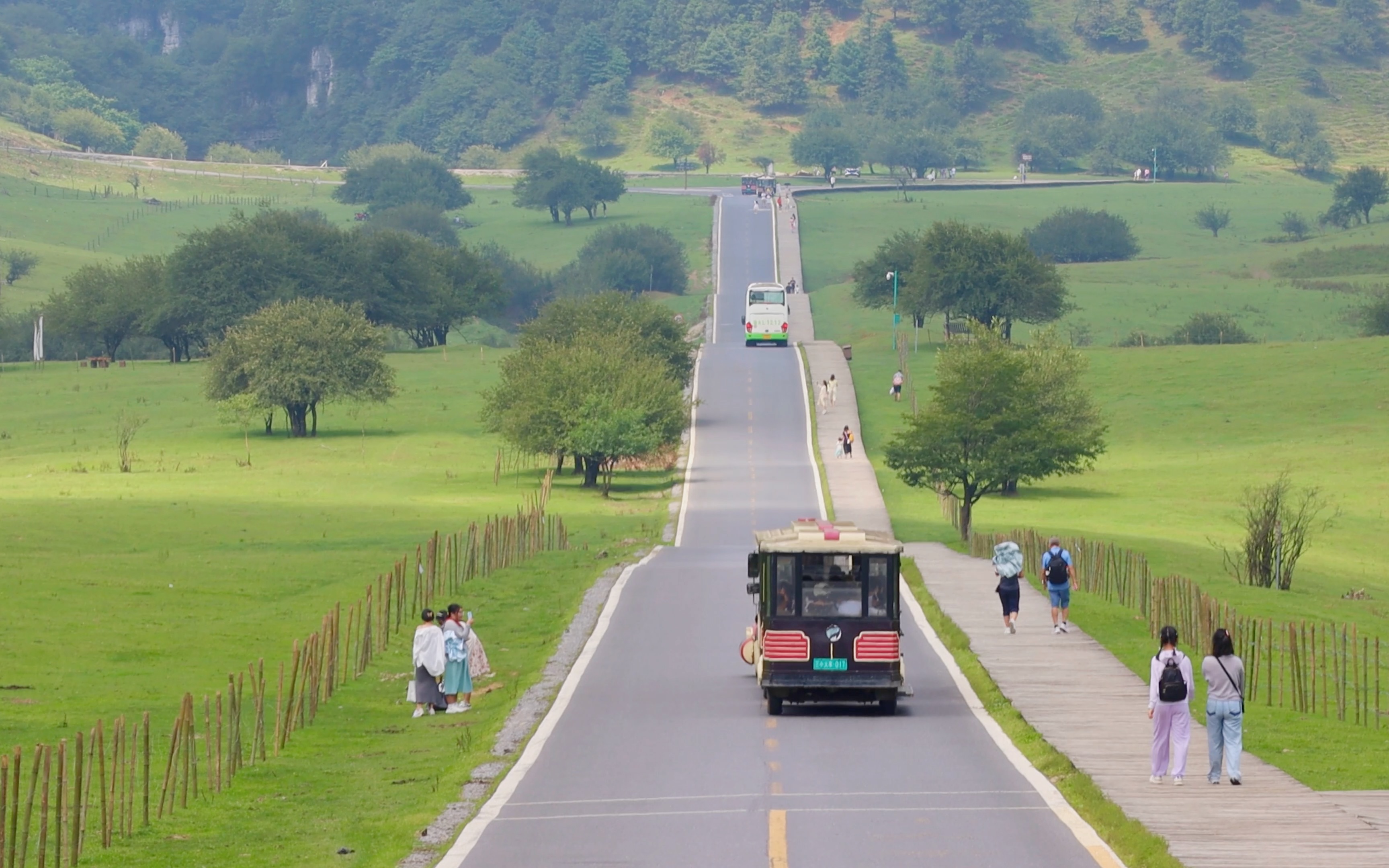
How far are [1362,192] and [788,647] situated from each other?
552 ft

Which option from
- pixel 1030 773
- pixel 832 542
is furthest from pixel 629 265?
pixel 1030 773

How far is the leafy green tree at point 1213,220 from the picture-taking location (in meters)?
181

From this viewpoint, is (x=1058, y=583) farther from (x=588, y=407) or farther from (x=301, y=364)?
(x=301, y=364)

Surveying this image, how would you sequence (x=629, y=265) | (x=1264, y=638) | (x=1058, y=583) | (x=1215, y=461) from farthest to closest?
(x=629, y=265) < (x=1215, y=461) < (x=1264, y=638) < (x=1058, y=583)

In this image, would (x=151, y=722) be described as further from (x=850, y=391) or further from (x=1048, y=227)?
(x=1048, y=227)

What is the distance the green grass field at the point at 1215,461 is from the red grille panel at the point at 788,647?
19.1 ft

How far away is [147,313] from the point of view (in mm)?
115250

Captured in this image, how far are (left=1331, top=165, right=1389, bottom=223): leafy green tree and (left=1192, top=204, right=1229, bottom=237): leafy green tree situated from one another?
35.4 feet

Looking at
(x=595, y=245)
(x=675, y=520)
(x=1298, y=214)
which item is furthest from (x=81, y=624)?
(x=1298, y=214)

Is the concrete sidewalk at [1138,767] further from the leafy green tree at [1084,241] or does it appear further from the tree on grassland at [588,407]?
the leafy green tree at [1084,241]

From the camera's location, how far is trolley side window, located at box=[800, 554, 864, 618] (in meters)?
25.1

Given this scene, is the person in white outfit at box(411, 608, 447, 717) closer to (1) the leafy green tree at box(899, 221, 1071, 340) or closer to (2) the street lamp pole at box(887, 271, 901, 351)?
(2) the street lamp pole at box(887, 271, 901, 351)

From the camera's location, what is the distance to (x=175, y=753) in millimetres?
20828

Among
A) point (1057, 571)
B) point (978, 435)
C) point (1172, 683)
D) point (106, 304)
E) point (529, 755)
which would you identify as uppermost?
point (106, 304)
